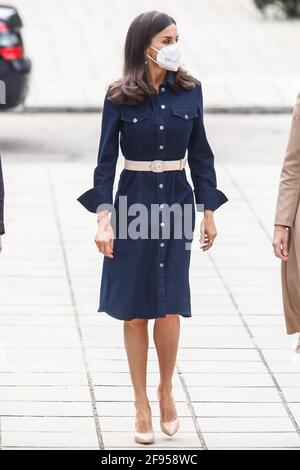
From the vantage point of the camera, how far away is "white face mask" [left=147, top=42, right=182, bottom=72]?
6.04 metres

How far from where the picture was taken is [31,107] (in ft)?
53.5

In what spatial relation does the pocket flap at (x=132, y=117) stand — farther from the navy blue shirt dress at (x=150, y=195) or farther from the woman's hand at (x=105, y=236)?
the woman's hand at (x=105, y=236)

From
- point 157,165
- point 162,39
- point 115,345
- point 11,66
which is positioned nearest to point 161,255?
point 157,165

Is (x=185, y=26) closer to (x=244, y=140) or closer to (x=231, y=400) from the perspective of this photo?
(x=244, y=140)

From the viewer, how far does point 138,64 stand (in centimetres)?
618

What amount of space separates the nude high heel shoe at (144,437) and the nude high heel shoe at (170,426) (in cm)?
8

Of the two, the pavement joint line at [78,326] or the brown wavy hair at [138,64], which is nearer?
the brown wavy hair at [138,64]

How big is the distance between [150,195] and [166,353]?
749mm

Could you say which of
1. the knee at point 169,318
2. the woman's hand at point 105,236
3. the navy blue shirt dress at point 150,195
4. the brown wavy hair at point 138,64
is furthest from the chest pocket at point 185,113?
the knee at point 169,318

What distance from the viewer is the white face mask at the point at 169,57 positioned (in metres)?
6.04

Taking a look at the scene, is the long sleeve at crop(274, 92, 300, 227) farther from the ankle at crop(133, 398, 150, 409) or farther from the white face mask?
the ankle at crop(133, 398, 150, 409)

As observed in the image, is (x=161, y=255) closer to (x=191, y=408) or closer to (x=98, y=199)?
(x=98, y=199)

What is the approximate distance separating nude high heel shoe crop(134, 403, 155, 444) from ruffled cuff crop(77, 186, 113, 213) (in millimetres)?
1038

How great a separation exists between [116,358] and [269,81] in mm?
10871
